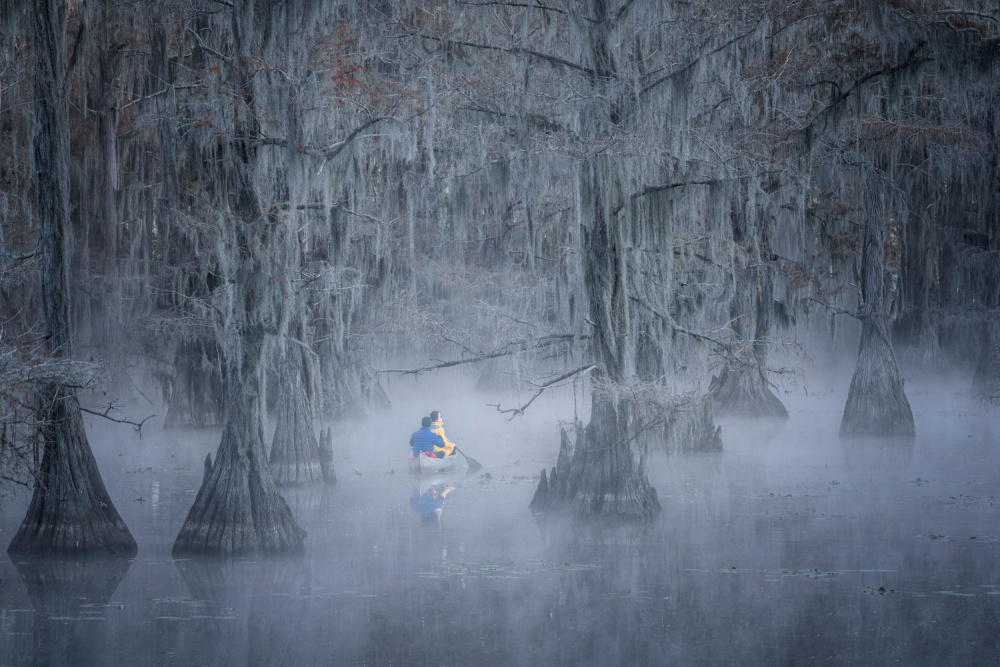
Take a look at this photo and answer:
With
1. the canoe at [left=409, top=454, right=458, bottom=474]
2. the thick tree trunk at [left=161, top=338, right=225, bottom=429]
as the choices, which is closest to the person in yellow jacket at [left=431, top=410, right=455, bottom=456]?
the canoe at [left=409, top=454, right=458, bottom=474]

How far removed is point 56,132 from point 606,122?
255 inches

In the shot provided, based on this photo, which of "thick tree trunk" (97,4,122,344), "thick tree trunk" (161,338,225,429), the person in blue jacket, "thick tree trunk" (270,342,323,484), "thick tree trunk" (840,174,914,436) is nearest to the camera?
"thick tree trunk" (270,342,323,484)

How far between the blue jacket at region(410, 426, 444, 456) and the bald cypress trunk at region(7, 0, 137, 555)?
8.44 meters

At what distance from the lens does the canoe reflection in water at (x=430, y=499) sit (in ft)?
50.5

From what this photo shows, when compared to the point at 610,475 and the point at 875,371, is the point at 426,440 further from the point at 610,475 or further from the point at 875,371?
the point at 875,371

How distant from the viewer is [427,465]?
20.3 metres

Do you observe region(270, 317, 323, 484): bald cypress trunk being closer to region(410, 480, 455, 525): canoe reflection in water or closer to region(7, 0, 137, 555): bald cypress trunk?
region(410, 480, 455, 525): canoe reflection in water

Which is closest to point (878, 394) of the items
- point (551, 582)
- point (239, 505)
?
point (551, 582)

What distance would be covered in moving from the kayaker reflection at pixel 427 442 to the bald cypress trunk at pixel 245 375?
771 centimetres

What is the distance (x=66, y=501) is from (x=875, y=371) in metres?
17.3

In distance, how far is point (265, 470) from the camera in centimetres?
1218

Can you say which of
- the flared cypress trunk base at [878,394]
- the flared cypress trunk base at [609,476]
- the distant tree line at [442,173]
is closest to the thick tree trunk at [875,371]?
the flared cypress trunk base at [878,394]

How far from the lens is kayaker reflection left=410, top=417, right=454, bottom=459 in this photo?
20266 mm

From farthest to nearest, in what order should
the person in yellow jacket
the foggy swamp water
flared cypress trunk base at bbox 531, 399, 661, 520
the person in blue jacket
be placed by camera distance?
the person in yellow jacket < the person in blue jacket < flared cypress trunk base at bbox 531, 399, 661, 520 < the foggy swamp water
